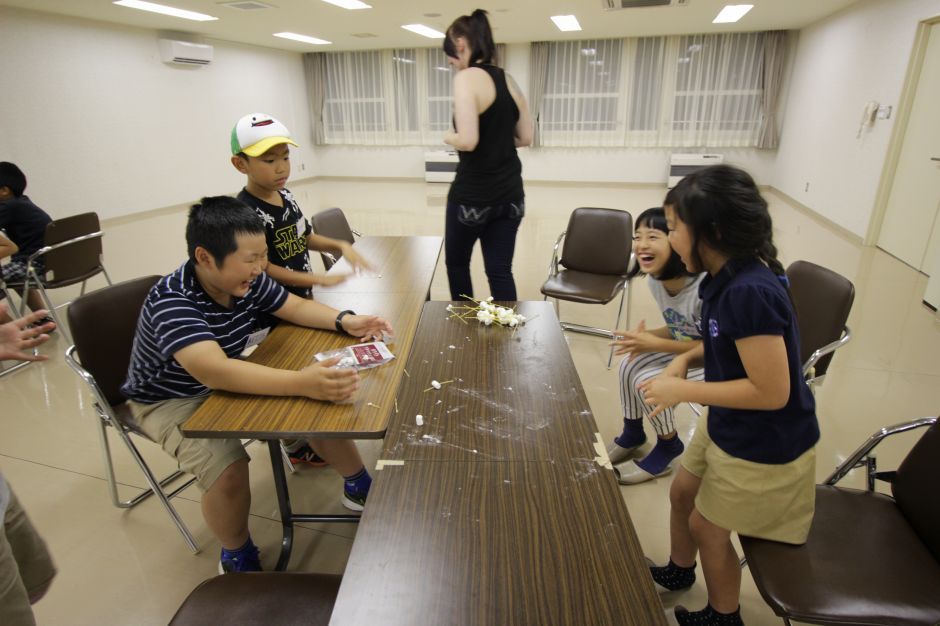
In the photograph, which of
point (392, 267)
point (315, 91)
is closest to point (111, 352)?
point (392, 267)

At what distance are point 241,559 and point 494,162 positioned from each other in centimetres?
196

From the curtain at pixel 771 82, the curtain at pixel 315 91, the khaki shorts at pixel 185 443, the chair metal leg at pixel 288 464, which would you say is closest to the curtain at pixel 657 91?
the curtain at pixel 771 82

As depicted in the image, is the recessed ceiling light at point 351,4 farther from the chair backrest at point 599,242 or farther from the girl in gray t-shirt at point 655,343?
the girl in gray t-shirt at point 655,343

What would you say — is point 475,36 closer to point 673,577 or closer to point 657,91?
point 673,577

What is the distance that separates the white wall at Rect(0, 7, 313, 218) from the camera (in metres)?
5.98

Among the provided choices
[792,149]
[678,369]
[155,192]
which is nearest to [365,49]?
[155,192]

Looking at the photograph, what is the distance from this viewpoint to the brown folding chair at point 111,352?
5.47 ft

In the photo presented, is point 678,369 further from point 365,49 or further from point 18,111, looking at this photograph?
point 365,49

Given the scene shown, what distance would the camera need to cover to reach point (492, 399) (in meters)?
1.34

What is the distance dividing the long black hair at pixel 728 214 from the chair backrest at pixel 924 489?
0.57m

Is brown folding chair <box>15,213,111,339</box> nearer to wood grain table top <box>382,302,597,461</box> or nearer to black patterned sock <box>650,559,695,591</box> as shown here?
wood grain table top <box>382,302,597,461</box>

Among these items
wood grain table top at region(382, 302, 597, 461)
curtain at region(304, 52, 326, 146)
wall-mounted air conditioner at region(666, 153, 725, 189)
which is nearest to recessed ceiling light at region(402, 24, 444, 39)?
curtain at region(304, 52, 326, 146)

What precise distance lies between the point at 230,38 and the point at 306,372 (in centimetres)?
946

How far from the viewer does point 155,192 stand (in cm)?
770
